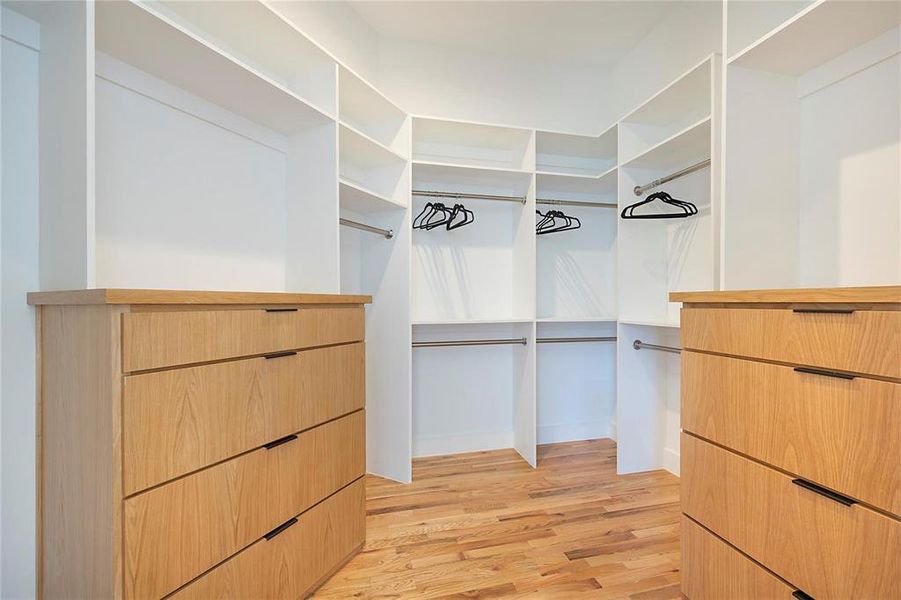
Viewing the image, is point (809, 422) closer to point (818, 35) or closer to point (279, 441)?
point (818, 35)

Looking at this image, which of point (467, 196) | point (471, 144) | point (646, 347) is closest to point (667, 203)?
point (646, 347)

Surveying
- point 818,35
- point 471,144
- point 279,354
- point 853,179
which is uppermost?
point 471,144

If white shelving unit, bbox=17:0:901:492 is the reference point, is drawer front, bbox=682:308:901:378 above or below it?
below

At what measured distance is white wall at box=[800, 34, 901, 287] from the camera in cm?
130

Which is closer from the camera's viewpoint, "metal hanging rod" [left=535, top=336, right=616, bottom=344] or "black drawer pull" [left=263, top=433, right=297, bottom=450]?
"black drawer pull" [left=263, top=433, right=297, bottom=450]

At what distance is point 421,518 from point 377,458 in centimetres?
55

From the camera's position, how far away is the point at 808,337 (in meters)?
0.96

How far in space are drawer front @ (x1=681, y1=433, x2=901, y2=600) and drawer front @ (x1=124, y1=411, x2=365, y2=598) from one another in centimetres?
119

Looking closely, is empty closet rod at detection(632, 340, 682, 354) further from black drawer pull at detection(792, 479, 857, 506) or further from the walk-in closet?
black drawer pull at detection(792, 479, 857, 506)

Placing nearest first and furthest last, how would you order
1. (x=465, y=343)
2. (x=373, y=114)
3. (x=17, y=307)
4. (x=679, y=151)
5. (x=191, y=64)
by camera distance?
1. (x=17, y=307)
2. (x=191, y=64)
3. (x=679, y=151)
4. (x=373, y=114)
5. (x=465, y=343)

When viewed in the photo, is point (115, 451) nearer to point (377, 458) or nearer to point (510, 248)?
point (377, 458)

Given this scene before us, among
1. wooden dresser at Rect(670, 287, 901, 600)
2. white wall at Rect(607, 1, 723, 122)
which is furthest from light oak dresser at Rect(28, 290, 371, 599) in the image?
white wall at Rect(607, 1, 723, 122)

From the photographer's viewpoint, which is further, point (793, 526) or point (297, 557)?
point (297, 557)

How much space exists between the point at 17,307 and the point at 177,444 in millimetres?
546
